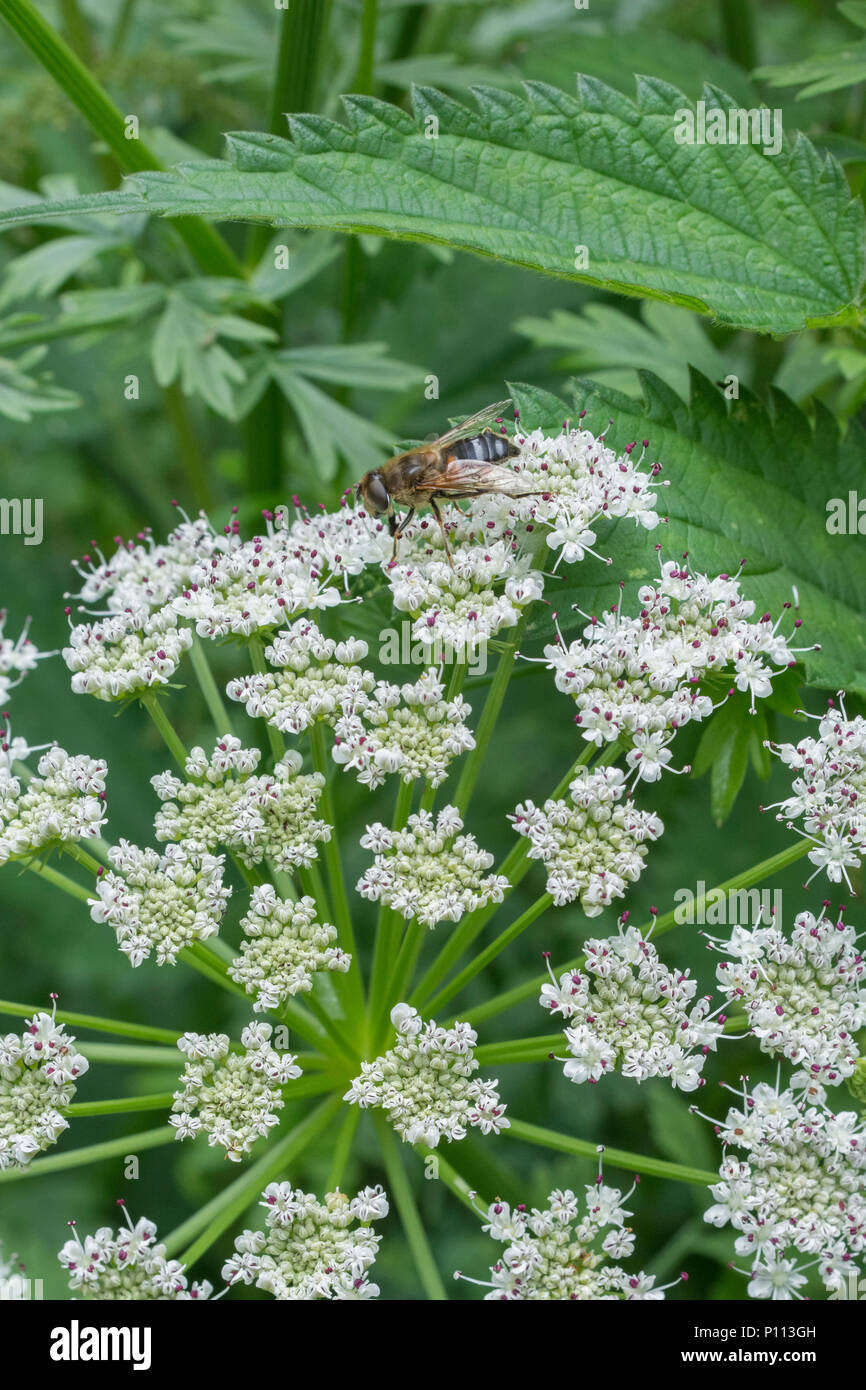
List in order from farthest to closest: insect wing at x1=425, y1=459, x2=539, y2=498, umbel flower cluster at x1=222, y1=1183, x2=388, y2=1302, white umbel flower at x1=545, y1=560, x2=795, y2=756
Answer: insect wing at x1=425, y1=459, x2=539, y2=498
white umbel flower at x1=545, y1=560, x2=795, y2=756
umbel flower cluster at x1=222, y1=1183, x2=388, y2=1302

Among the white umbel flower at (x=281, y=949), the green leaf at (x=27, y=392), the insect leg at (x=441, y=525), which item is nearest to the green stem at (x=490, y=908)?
the white umbel flower at (x=281, y=949)

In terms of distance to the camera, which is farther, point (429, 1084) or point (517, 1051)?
point (517, 1051)

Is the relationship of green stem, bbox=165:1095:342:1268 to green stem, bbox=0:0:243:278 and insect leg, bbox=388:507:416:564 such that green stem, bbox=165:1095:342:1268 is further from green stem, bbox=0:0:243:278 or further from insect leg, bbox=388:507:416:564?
green stem, bbox=0:0:243:278

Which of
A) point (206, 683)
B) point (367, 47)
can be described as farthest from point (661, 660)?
point (367, 47)

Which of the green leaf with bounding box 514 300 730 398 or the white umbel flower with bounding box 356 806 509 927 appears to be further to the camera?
the green leaf with bounding box 514 300 730 398

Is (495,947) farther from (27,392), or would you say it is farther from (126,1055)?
(27,392)

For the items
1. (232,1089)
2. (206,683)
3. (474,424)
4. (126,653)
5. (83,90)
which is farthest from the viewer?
(474,424)

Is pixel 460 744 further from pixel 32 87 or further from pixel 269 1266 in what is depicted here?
pixel 32 87

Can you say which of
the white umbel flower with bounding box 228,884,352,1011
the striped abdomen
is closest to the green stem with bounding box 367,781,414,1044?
the white umbel flower with bounding box 228,884,352,1011
